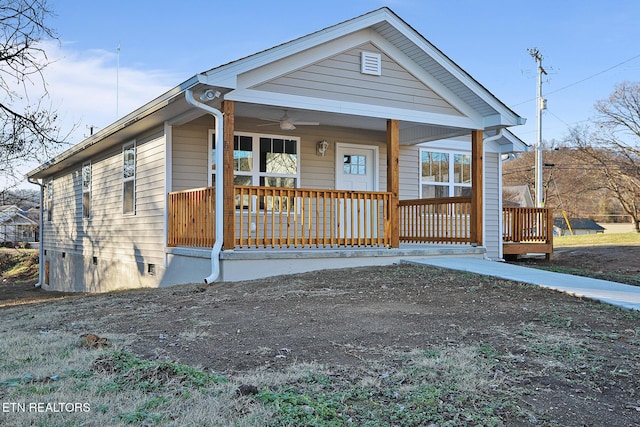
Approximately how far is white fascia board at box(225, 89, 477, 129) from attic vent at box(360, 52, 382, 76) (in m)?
0.61

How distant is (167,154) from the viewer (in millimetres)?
10219

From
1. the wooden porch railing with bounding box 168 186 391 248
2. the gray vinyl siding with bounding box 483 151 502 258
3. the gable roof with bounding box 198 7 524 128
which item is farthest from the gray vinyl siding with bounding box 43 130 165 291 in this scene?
the gray vinyl siding with bounding box 483 151 502 258

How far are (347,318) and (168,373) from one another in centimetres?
220

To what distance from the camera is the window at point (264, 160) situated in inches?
428

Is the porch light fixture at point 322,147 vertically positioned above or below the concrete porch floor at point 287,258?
above

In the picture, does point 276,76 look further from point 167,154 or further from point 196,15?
point 196,15

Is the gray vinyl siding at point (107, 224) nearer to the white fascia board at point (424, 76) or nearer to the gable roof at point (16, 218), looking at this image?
the white fascia board at point (424, 76)

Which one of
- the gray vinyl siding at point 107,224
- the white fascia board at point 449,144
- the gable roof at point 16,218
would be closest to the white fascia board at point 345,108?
the gray vinyl siding at point 107,224

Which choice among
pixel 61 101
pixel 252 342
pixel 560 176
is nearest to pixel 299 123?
pixel 61 101

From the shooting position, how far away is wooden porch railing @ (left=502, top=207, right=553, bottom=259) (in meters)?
14.4

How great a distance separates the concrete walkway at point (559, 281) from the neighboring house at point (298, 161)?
0.78m

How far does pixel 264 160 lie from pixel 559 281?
232 inches

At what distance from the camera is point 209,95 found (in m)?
8.12

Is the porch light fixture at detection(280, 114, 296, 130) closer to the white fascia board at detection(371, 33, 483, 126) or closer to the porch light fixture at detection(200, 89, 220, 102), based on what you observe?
the porch light fixture at detection(200, 89, 220, 102)
